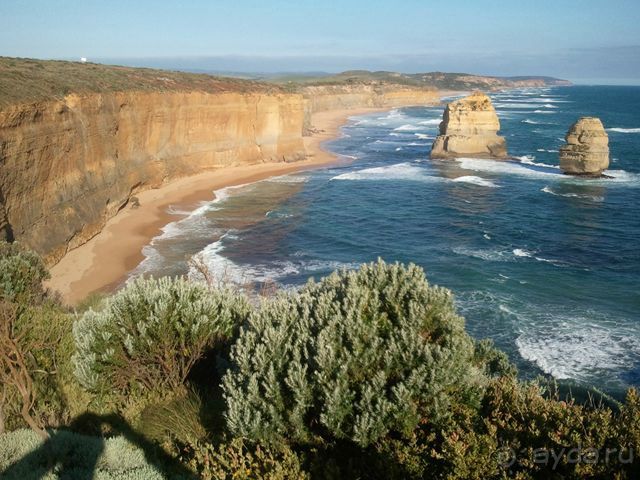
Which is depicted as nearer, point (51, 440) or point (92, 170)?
point (51, 440)

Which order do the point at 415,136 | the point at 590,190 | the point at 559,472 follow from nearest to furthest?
the point at 559,472
the point at 590,190
the point at 415,136

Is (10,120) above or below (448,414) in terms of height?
above

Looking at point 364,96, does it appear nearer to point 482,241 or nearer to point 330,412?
point 482,241

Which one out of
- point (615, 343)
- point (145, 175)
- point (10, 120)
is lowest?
point (615, 343)

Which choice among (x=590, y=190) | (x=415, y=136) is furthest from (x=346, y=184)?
(x=415, y=136)

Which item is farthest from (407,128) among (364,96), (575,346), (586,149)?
(575,346)

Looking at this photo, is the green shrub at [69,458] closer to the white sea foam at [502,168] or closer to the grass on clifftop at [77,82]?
the grass on clifftop at [77,82]

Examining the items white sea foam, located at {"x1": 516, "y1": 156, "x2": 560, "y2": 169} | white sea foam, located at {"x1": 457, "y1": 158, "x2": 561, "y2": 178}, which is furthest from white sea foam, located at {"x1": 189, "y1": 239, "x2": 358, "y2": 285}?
white sea foam, located at {"x1": 516, "y1": 156, "x2": 560, "y2": 169}

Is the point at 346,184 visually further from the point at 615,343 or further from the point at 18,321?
the point at 18,321
